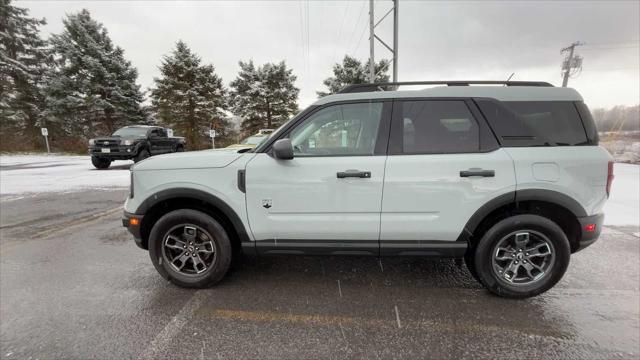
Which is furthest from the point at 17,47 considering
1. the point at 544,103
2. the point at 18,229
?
the point at 544,103

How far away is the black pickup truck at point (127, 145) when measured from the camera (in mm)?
12266

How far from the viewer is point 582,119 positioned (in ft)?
8.59

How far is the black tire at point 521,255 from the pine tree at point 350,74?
29.1 metres

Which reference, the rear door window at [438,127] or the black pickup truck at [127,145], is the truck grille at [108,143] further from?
the rear door window at [438,127]

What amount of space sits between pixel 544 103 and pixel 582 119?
13.4 inches

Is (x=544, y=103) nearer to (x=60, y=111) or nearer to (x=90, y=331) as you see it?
(x=90, y=331)

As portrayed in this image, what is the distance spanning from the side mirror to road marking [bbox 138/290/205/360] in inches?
61.2

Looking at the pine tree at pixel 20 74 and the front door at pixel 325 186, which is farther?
the pine tree at pixel 20 74

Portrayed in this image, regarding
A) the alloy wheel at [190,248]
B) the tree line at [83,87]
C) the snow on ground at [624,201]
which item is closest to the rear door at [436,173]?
the alloy wheel at [190,248]

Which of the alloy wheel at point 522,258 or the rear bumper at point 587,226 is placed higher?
the rear bumper at point 587,226

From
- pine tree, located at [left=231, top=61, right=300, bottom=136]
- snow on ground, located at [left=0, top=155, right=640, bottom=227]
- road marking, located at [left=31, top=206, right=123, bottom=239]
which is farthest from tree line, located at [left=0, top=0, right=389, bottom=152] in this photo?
road marking, located at [left=31, top=206, right=123, bottom=239]

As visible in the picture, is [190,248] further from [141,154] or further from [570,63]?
[570,63]

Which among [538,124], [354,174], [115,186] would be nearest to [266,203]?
[354,174]

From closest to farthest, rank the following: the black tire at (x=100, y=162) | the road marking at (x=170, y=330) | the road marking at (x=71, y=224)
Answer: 1. the road marking at (x=170, y=330)
2. the road marking at (x=71, y=224)
3. the black tire at (x=100, y=162)
